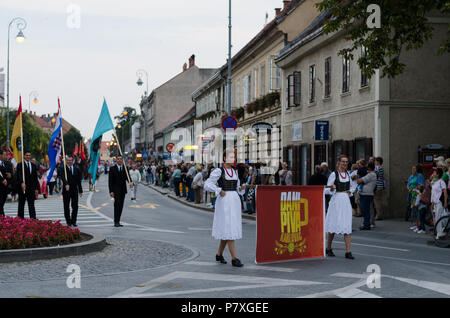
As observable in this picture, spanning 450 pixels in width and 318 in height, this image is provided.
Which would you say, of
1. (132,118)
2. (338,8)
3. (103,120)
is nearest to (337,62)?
(338,8)

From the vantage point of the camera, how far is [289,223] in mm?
11539

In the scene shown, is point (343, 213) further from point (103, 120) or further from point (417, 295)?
point (103, 120)

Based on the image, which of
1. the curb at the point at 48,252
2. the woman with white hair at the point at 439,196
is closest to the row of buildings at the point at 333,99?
the woman with white hair at the point at 439,196

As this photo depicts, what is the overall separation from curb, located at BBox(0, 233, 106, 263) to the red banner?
10.3 feet

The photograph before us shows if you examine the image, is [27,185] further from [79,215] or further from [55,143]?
[79,215]

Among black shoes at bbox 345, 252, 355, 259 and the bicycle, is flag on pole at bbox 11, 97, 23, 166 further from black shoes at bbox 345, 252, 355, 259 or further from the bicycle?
the bicycle

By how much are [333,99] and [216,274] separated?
742 inches

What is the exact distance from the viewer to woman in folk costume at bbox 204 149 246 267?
11.0 m

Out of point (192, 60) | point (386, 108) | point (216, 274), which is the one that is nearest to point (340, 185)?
point (216, 274)

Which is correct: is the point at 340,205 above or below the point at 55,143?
below

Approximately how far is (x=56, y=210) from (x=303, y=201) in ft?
49.5

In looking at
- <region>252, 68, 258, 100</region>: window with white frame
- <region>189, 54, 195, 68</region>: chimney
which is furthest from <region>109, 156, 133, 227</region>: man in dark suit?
<region>189, 54, 195, 68</region>: chimney

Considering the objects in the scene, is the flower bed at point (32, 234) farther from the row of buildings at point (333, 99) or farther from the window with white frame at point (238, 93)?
the window with white frame at point (238, 93)

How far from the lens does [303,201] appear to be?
11930mm
